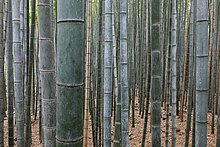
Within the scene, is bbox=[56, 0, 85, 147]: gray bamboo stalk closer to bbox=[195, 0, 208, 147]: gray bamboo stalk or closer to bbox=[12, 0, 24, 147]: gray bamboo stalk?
bbox=[195, 0, 208, 147]: gray bamboo stalk

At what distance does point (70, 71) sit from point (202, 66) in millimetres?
724

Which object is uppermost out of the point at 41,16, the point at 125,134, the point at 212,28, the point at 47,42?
the point at 212,28

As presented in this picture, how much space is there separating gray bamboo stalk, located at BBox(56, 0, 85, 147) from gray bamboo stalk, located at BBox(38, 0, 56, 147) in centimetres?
39

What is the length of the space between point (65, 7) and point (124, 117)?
50.9 inches

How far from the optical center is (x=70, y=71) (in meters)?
0.78

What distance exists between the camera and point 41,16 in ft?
3.78

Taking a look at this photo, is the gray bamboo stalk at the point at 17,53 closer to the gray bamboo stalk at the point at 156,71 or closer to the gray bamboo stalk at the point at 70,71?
the gray bamboo stalk at the point at 156,71

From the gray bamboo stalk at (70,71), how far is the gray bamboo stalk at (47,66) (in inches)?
15.4

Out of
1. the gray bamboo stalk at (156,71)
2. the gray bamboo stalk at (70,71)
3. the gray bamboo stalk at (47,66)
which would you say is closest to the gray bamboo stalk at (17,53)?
the gray bamboo stalk at (47,66)

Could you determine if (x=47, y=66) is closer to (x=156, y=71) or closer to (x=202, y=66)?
(x=156, y=71)

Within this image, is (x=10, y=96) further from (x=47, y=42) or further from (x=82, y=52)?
(x=82, y=52)

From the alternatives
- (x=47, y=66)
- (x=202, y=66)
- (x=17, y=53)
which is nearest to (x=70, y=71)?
(x=47, y=66)

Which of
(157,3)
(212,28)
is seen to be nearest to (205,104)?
(157,3)

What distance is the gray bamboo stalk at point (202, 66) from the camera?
122cm
